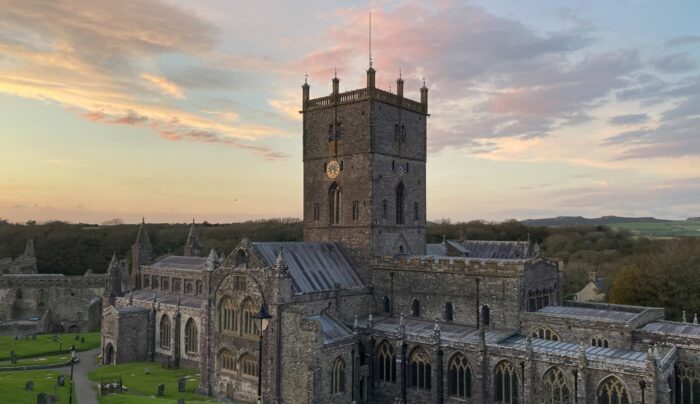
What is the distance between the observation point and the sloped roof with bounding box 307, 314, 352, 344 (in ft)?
116

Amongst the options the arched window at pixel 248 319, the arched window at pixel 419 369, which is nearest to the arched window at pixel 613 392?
the arched window at pixel 419 369

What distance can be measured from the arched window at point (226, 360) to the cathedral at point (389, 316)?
114 mm

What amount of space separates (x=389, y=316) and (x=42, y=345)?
4777 cm

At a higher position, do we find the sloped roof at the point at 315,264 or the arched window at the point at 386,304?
the sloped roof at the point at 315,264

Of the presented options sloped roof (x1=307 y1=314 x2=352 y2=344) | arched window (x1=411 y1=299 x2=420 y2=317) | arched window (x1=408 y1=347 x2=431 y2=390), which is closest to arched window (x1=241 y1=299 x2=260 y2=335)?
sloped roof (x1=307 y1=314 x2=352 y2=344)

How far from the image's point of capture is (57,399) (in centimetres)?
3850

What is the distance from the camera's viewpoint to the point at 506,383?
32625 millimetres

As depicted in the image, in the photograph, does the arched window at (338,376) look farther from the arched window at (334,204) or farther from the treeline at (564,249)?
the treeline at (564,249)

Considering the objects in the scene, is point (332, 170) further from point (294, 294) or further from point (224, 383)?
point (224, 383)

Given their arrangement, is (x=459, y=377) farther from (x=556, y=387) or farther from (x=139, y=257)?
(x=139, y=257)

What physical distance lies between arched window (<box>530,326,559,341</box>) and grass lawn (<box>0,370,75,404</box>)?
34469 mm

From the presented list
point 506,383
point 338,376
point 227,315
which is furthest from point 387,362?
point 227,315

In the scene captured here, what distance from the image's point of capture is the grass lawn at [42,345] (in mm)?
60625

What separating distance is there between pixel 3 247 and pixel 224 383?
398ft
